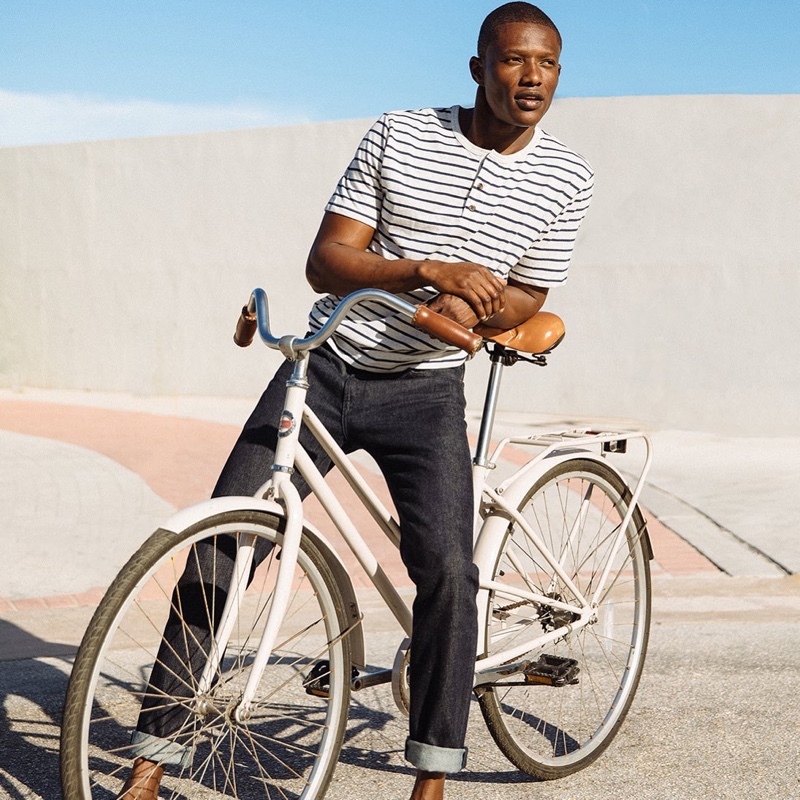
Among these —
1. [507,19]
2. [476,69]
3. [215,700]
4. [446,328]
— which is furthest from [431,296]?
[215,700]

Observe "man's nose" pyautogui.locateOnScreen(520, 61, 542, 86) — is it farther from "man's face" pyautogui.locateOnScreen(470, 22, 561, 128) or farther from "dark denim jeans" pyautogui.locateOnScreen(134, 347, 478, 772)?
"dark denim jeans" pyautogui.locateOnScreen(134, 347, 478, 772)

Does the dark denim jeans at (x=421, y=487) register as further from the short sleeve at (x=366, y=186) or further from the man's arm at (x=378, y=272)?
the short sleeve at (x=366, y=186)

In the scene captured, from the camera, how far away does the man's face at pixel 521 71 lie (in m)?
2.78

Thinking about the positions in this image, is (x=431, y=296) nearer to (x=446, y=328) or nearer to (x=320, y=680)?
(x=446, y=328)

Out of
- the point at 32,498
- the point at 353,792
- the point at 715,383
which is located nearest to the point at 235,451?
the point at 353,792

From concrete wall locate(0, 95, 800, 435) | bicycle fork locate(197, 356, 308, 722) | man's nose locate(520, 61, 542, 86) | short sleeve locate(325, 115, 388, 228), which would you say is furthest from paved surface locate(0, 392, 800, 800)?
man's nose locate(520, 61, 542, 86)

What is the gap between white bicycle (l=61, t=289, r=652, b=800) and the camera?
2.52 m

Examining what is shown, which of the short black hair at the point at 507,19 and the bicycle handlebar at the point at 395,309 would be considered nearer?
the bicycle handlebar at the point at 395,309

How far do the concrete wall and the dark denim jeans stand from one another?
9456mm

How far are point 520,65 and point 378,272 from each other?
60cm

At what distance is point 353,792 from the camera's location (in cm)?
325

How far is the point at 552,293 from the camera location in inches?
487

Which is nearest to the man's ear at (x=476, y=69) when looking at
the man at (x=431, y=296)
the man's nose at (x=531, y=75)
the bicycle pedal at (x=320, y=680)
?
the man at (x=431, y=296)

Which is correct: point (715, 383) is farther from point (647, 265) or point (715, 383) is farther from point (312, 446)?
point (312, 446)
